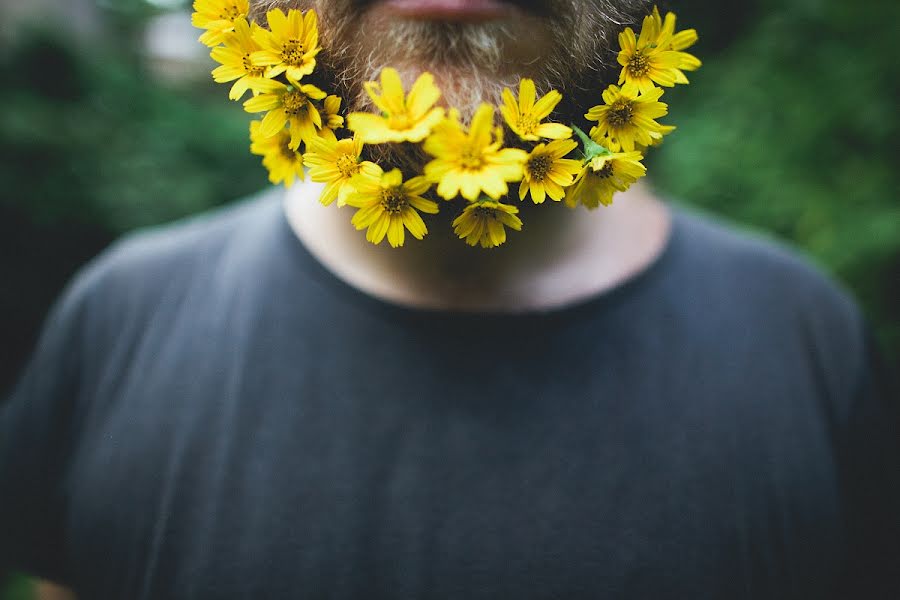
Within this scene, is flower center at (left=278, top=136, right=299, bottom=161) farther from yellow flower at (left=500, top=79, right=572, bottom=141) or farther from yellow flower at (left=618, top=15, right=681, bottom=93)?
yellow flower at (left=618, top=15, right=681, bottom=93)

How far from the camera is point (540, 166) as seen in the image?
1.01m

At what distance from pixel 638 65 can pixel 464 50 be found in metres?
0.30

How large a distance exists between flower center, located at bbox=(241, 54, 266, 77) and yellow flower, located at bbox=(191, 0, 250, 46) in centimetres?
5

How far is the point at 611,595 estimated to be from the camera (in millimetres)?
1266

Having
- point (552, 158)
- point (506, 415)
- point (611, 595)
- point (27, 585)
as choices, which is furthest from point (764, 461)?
point (27, 585)

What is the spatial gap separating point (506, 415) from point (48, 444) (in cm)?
128

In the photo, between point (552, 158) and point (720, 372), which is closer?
point (552, 158)

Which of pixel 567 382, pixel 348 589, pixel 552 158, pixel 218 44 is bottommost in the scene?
pixel 348 589

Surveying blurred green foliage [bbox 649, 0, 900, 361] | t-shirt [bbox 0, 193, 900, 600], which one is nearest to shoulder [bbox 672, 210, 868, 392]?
t-shirt [bbox 0, 193, 900, 600]

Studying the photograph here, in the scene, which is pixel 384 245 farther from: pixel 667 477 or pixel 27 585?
pixel 27 585

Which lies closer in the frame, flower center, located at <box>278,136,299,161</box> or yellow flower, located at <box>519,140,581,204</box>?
yellow flower, located at <box>519,140,581,204</box>

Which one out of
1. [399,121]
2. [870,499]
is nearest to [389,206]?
[399,121]

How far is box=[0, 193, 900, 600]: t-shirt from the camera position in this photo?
4.26 ft

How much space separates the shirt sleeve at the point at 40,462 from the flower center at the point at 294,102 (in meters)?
1.13
